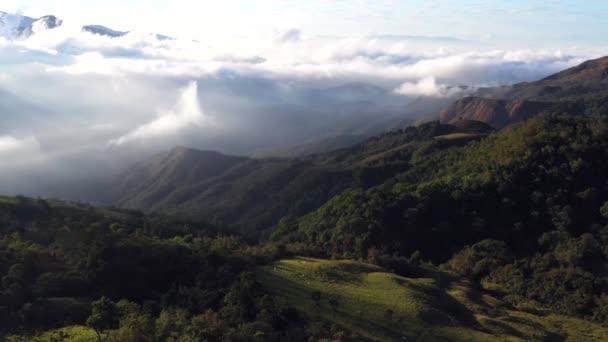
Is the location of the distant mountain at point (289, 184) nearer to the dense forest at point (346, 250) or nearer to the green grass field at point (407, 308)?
the dense forest at point (346, 250)

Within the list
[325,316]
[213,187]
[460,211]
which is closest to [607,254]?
[460,211]

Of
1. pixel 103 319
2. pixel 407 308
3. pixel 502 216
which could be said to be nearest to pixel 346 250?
pixel 502 216

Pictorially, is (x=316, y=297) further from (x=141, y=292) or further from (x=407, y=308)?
(x=141, y=292)

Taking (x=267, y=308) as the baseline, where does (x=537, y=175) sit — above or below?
above

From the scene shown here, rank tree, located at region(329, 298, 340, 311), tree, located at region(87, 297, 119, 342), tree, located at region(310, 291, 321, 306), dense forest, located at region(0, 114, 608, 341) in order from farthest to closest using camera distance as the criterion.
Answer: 1. tree, located at region(310, 291, 321, 306)
2. tree, located at region(329, 298, 340, 311)
3. dense forest, located at region(0, 114, 608, 341)
4. tree, located at region(87, 297, 119, 342)

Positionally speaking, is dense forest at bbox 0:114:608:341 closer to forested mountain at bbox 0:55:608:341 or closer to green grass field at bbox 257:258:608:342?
forested mountain at bbox 0:55:608:341

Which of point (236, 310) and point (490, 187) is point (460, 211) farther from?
point (236, 310)

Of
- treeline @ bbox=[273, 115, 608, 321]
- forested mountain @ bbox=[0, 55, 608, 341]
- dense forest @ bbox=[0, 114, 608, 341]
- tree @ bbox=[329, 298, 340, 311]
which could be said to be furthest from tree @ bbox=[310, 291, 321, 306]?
treeline @ bbox=[273, 115, 608, 321]
